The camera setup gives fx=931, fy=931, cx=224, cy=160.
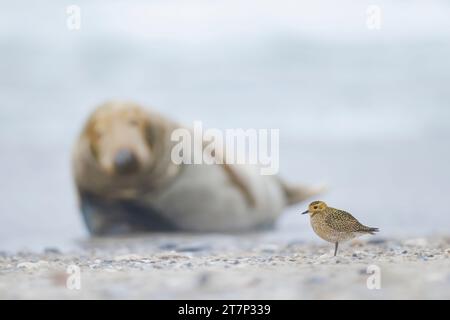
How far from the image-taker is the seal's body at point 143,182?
332 inches

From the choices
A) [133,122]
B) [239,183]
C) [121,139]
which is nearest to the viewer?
[121,139]

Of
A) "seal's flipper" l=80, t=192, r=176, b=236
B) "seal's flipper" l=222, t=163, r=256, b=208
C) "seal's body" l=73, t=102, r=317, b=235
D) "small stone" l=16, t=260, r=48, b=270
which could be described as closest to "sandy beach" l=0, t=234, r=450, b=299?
"small stone" l=16, t=260, r=48, b=270

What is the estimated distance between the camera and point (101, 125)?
845 centimetres

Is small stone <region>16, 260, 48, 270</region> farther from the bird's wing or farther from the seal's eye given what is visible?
the seal's eye

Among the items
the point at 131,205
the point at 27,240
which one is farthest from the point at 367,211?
the point at 27,240

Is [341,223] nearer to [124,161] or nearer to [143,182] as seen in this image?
Answer: [124,161]

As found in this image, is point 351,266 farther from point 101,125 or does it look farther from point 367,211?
point 367,211

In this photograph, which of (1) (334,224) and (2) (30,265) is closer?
(1) (334,224)

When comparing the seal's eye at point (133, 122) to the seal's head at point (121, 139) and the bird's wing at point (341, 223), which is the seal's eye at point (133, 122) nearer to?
the seal's head at point (121, 139)

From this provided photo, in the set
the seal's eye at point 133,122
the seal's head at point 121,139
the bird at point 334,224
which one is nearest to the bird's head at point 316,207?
the bird at point 334,224

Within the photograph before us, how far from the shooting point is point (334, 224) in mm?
3904

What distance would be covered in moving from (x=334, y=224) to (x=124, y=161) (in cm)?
465

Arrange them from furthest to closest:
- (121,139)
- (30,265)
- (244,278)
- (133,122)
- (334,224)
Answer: (133,122)
(121,139)
(30,265)
(334,224)
(244,278)

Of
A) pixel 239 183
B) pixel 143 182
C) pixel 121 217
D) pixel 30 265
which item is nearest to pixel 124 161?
pixel 143 182
